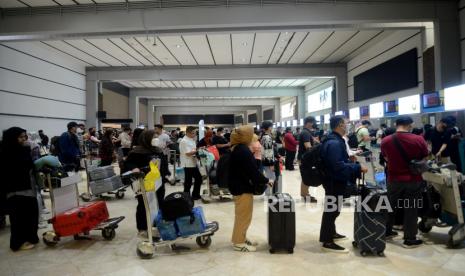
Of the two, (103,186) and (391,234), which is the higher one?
(103,186)

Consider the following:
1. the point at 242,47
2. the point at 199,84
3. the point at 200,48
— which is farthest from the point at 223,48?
the point at 199,84

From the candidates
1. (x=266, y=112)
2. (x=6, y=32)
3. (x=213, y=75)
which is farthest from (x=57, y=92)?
(x=266, y=112)


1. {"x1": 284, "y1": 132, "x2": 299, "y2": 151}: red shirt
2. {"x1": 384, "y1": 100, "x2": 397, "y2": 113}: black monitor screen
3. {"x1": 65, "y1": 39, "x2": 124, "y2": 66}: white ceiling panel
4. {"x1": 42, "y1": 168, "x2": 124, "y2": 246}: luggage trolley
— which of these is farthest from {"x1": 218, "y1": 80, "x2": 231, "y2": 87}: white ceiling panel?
{"x1": 42, "y1": 168, "x2": 124, "y2": 246}: luggage trolley

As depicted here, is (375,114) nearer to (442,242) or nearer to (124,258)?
(442,242)

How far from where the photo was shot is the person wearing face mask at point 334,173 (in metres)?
3.36

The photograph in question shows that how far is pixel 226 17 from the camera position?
8.13m

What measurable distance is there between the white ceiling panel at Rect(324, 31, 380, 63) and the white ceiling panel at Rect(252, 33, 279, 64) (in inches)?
110

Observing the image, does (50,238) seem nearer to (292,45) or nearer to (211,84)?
(292,45)

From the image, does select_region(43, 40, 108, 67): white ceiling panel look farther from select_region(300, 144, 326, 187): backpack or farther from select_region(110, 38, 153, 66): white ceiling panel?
select_region(300, 144, 326, 187): backpack

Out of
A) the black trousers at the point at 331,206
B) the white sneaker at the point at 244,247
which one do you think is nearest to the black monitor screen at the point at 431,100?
the black trousers at the point at 331,206

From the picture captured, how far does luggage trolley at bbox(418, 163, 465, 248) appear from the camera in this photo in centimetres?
349

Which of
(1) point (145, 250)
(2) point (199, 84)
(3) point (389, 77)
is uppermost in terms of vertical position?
(2) point (199, 84)

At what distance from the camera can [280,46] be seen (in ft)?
40.2

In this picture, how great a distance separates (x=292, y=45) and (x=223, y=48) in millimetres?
2664
